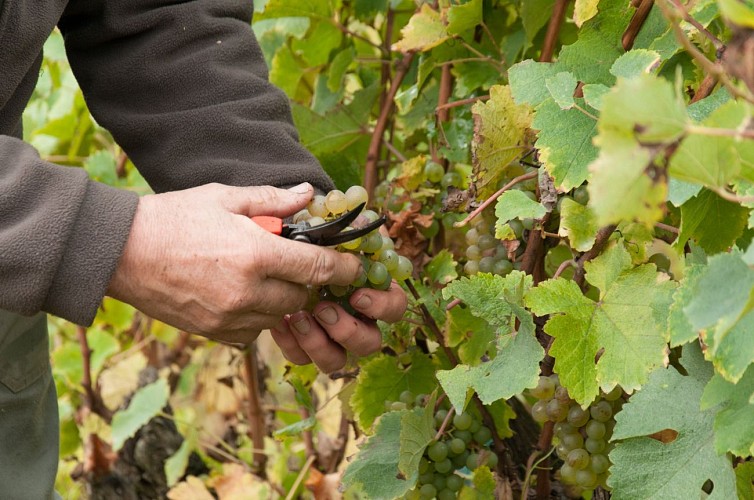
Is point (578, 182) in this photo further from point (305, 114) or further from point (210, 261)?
point (305, 114)

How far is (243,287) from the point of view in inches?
41.9

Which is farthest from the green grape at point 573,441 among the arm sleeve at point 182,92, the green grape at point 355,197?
the arm sleeve at point 182,92

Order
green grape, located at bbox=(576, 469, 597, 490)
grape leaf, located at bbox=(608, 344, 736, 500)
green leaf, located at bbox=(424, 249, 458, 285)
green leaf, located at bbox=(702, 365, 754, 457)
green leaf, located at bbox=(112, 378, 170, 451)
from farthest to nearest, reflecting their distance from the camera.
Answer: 1. green leaf, located at bbox=(112, 378, 170, 451)
2. green leaf, located at bbox=(424, 249, 458, 285)
3. green grape, located at bbox=(576, 469, 597, 490)
4. grape leaf, located at bbox=(608, 344, 736, 500)
5. green leaf, located at bbox=(702, 365, 754, 457)

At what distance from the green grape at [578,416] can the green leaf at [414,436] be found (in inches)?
7.8

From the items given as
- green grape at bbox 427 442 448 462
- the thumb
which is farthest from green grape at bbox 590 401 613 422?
the thumb

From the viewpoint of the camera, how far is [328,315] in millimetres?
1217

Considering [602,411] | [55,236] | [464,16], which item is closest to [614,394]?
[602,411]

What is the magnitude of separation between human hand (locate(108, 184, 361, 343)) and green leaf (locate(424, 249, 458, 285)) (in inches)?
10.8

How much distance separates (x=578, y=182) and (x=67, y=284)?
59 cm

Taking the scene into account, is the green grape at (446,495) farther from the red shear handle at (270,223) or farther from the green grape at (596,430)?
the red shear handle at (270,223)

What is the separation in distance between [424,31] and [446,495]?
684mm

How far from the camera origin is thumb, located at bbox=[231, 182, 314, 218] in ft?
3.67

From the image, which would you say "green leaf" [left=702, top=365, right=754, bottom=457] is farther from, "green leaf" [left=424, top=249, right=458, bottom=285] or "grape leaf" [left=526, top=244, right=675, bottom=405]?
"green leaf" [left=424, top=249, right=458, bottom=285]

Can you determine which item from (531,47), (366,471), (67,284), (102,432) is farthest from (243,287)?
(102,432)
